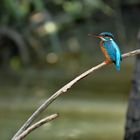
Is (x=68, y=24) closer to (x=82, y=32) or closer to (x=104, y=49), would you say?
(x=82, y=32)

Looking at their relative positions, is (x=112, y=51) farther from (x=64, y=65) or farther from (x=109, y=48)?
(x=64, y=65)

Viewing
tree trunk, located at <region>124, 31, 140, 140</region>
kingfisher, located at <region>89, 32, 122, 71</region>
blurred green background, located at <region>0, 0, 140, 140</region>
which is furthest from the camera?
blurred green background, located at <region>0, 0, 140, 140</region>

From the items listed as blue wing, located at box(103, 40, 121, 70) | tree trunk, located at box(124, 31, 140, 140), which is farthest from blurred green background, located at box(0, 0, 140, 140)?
blue wing, located at box(103, 40, 121, 70)

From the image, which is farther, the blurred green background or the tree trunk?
the blurred green background

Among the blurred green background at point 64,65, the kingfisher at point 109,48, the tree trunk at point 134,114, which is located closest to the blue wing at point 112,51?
the kingfisher at point 109,48

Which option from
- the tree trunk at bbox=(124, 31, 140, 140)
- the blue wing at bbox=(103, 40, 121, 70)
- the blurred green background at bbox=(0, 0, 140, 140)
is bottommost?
the blue wing at bbox=(103, 40, 121, 70)

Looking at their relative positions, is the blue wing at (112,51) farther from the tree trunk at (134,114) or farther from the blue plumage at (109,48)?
the tree trunk at (134,114)

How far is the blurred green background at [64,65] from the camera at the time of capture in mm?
8289

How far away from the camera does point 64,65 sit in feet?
40.5

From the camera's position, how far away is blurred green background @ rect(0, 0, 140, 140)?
8.29 meters

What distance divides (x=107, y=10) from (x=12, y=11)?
3727 millimetres

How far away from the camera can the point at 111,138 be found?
7.55m

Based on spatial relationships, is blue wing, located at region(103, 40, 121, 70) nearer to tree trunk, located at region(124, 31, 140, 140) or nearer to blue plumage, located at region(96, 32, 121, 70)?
blue plumage, located at region(96, 32, 121, 70)

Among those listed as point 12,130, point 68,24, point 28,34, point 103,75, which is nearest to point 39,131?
point 12,130
